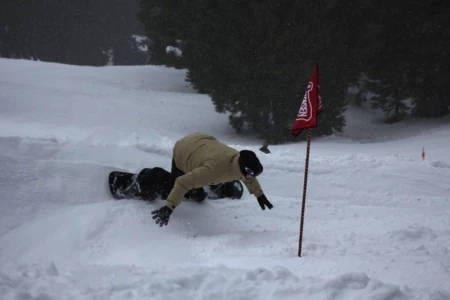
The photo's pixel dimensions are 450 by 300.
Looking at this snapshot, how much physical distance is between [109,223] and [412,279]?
12.1 feet

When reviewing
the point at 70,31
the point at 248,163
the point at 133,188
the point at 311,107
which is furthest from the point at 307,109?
the point at 70,31

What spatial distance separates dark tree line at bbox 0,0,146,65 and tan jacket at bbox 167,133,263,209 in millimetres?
39574

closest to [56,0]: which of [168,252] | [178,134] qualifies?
[178,134]

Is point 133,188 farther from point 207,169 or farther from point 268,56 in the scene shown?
point 268,56

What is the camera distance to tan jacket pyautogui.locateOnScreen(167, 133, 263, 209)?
5.08 m

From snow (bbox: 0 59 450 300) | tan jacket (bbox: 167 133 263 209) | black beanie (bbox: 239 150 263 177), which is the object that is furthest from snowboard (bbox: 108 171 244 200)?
black beanie (bbox: 239 150 263 177)

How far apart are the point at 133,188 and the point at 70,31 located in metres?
48.5

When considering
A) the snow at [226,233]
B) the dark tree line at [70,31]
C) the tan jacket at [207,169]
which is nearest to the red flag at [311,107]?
the tan jacket at [207,169]

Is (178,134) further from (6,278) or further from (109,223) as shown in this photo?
(6,278)

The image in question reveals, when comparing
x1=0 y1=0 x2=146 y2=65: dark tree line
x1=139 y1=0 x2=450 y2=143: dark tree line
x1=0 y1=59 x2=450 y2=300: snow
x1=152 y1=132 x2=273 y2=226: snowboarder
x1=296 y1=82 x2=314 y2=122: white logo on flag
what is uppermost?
x1=0 y1=0 x2=146 y2=65: dark tree line

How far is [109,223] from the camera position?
18.2 ft

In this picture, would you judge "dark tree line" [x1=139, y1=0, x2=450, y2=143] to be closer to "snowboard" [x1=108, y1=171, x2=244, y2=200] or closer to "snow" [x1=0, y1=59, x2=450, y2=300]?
"snow" [x1=0, y1=59, x2=450, y2=300]

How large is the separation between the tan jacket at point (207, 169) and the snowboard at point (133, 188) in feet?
3.39

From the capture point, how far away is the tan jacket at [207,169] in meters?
5.08
